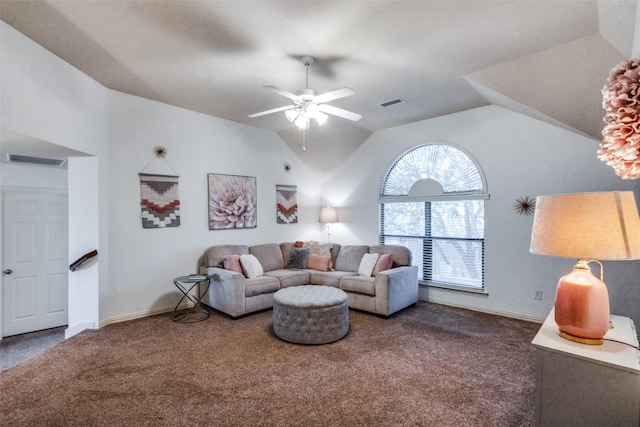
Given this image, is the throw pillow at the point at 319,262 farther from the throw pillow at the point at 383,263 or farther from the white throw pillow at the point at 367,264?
the throw pillow at the point at 383,263

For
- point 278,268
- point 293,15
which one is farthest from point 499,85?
point 278,268

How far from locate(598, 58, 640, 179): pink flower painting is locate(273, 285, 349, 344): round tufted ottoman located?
8.35 feet

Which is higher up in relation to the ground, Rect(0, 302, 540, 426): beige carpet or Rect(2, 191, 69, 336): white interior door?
Rect(2, 191, 69, 336): white interior door

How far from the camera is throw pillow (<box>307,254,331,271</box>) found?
4.83 meters

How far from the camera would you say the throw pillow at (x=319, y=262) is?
190 inches

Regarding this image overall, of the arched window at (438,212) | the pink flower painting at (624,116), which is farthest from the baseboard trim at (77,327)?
the pink flower painting at (624,116)

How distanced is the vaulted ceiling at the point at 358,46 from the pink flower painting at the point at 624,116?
1.34m

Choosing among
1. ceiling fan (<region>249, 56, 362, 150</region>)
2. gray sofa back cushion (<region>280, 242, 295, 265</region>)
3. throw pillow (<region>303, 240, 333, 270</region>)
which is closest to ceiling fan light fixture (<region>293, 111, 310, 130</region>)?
ceiling fan (<region>249, 56, 362, 150</region>)

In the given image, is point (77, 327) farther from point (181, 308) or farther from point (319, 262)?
point (319, 262)

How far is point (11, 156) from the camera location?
12.1 feet

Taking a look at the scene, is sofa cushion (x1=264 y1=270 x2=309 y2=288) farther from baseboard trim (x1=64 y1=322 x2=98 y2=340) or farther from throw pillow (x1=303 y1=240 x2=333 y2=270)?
baseboard trim (x1=64 y1=322 x2=98 y2=340)

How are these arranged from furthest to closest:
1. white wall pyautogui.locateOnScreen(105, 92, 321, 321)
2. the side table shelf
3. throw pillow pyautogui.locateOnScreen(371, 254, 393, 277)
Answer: throw pillow pyautogui.locateOnScreen(371, 254, 393, 277) < white wall pyautogui.locateOnScreen(105, 92, 321, 321) < the side table shelf

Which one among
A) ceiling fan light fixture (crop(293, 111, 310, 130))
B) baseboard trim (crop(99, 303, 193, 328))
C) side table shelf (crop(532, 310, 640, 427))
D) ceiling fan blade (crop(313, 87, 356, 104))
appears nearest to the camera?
side table shelf (crop(532, 310, 640, 427))

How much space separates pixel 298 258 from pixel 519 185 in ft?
10.8
